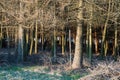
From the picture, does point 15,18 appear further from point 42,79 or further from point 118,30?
point 118,30

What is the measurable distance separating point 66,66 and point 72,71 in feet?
3.64

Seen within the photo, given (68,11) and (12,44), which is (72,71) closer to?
(68,11)

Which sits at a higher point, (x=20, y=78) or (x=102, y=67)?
(x=102, y=67)

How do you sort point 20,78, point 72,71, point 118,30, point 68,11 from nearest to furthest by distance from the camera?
point 20,78, point 72,71, point 68,11, point 118,30

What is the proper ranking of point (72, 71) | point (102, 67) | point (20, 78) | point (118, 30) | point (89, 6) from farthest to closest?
point (118, 30) → point (89, 6) → point (72, 71) → point (20, 78) → point (102, 67)

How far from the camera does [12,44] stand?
4122cm

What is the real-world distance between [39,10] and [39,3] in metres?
0.62

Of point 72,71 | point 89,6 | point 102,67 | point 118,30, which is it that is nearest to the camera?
point 102,67

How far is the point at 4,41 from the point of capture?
1673 inches

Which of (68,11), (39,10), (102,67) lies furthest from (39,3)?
(102,67)

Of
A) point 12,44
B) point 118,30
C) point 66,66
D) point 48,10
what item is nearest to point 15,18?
point 48,10

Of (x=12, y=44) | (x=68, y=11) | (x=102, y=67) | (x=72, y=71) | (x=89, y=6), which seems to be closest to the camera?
(x=102, y=67)

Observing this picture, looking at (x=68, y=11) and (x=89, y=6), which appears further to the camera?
(x=68, y=11)

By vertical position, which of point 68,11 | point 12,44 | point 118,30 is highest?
point 68,11
